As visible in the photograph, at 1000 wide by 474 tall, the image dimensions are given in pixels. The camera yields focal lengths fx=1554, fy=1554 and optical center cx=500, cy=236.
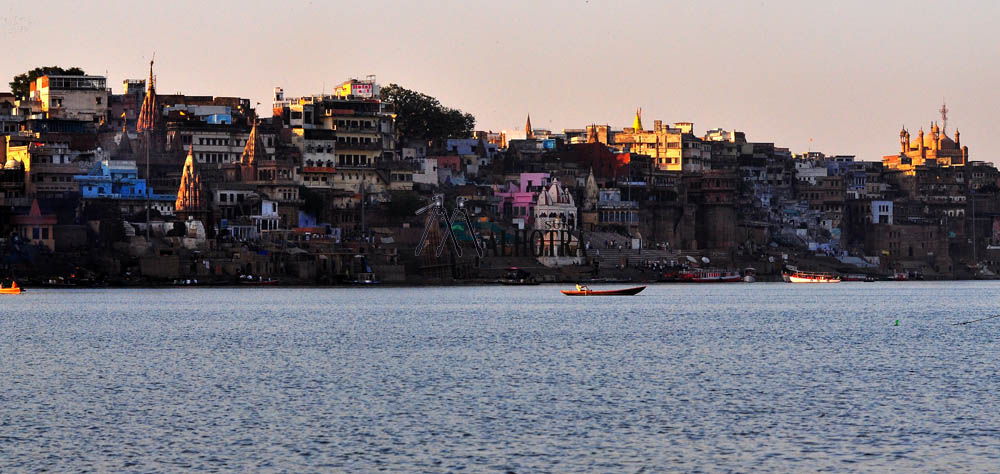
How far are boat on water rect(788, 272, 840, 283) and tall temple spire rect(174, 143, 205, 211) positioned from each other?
200 ft

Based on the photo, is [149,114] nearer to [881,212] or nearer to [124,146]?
[124,146]

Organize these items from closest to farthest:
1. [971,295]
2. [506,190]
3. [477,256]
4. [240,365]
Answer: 1. [240,365]
2. [971,295]
3. [477,256]
4. [506,190]

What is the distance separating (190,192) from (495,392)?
80550mm

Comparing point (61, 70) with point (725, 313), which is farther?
point (61, 70)

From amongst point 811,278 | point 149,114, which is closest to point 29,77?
point 149,114

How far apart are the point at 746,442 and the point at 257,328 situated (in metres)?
43.5

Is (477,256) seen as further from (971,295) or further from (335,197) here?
(971,295)

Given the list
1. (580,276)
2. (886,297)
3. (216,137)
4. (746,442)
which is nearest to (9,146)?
(216,137)

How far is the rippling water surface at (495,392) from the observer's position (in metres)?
33.9

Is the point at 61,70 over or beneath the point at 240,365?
over

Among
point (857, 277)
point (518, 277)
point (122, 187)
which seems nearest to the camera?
point (122, 187)

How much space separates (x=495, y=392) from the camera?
4531cm

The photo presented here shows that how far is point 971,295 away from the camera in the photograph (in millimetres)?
125750

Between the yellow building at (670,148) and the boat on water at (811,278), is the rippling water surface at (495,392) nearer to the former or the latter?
the boat on water at (811,278)
